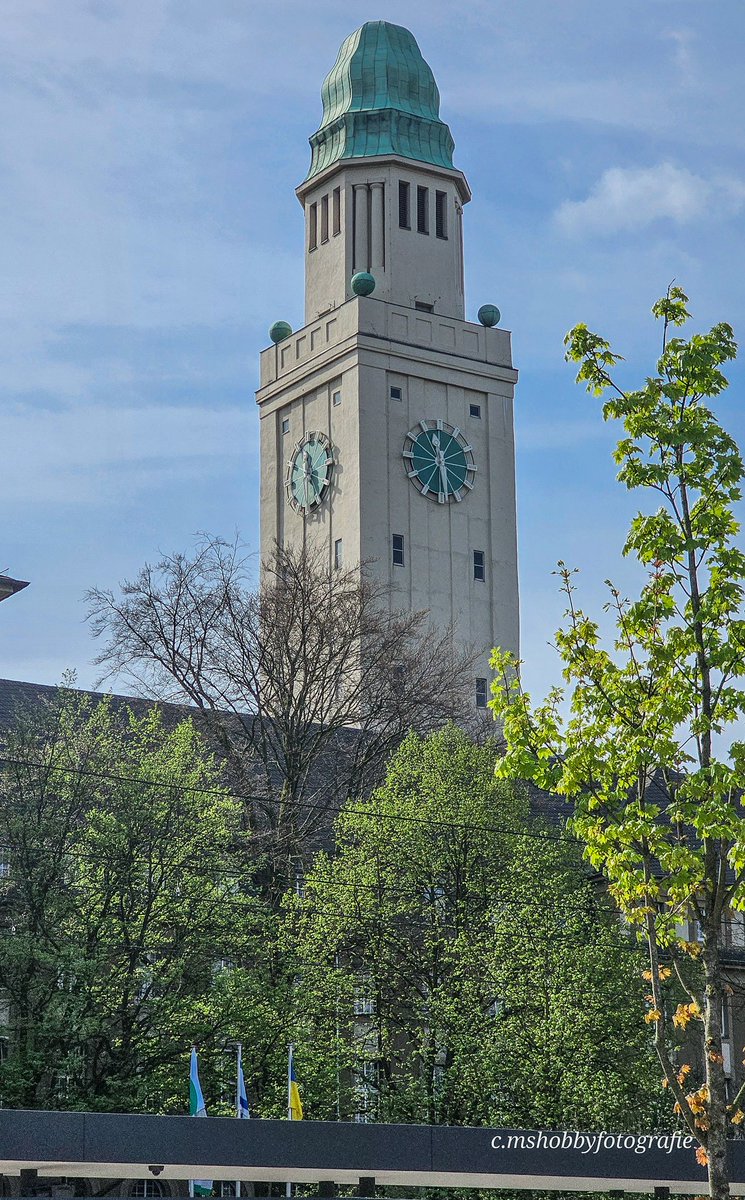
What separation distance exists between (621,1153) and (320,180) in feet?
242

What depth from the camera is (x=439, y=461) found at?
90.6 metres

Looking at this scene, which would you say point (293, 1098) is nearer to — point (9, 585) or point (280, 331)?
point (9, 585)

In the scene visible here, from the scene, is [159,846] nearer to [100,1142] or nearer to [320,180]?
[100,1142]

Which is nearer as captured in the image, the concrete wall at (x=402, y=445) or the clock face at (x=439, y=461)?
the concrete wall at (x=402, y=445)

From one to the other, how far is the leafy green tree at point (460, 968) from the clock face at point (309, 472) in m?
42.3

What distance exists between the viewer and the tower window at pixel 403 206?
95.6 metres

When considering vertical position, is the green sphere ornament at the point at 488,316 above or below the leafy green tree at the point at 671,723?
above

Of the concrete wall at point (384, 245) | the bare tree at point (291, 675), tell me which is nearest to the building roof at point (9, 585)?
the bare tree at point (291, 675)

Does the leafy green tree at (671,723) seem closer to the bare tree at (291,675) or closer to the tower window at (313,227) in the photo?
the bare tree at (291,675)

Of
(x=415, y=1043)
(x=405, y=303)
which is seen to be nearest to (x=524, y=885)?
(x=415, y=1043)

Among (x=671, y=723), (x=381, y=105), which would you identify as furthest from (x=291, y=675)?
(x=381, y=105)

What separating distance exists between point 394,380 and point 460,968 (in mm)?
49969

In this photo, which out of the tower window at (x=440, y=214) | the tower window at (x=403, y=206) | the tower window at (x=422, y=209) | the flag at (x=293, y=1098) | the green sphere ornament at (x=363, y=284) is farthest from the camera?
the tower window at (x=440, y=214)

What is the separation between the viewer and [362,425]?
3469 inches
